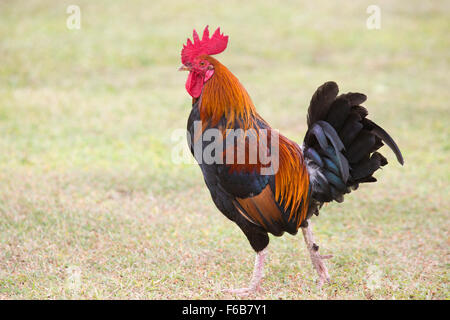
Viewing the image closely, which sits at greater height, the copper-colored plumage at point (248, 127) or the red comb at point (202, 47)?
the red comb at point (202, 47)

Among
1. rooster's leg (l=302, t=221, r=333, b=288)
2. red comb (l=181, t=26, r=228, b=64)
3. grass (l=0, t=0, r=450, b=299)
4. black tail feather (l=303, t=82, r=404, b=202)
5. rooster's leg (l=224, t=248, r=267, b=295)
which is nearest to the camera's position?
black tail feather (l=303, t=82, r=404, b=202)

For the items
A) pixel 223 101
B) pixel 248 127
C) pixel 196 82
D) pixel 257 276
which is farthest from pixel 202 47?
pixel 257 276

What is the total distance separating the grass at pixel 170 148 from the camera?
5.16 meters

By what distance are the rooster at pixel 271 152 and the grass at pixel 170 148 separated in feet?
2.71

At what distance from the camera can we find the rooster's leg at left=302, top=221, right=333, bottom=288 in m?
4.85

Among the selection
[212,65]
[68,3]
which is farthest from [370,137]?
[68,3]

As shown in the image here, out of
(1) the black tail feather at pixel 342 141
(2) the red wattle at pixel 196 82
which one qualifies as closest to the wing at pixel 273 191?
(1) the black tail feather at pixel 342 141

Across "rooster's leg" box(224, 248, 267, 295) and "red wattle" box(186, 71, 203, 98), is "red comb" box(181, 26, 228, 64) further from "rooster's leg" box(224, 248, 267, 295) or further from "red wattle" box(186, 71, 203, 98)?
"rooster's leg" box(224, 248, 267, 295)

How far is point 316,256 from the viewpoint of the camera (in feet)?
15.9

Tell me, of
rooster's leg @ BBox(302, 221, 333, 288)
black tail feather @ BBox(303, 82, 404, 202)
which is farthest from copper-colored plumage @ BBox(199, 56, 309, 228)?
rooster's leg @ BBox(302, 221, 333, 288)

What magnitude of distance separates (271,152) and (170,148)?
498 cm

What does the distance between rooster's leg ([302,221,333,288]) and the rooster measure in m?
0.32

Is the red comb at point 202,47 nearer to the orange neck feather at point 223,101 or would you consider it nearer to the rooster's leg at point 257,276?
the orange neck feather at point 223,101
